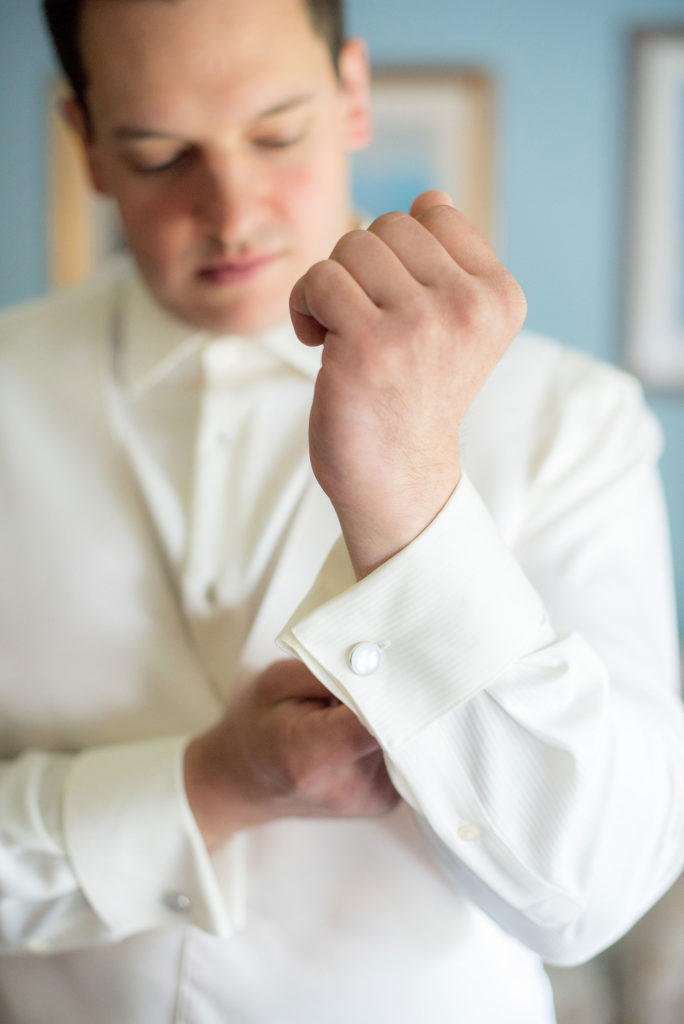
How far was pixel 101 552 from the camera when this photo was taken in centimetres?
79

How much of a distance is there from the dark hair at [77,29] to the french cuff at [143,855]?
22.2 inches

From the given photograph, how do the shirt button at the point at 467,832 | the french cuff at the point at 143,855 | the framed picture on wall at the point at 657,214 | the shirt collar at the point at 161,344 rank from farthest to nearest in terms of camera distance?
the framed picture on wall at the point at 657,214
the shirt collar at the point at 161,344
the french cuff at the point at 143,855
the shirt button at the point at 467,832

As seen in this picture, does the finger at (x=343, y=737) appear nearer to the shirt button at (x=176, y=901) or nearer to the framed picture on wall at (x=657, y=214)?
the shirt button at (x=176, y=901)

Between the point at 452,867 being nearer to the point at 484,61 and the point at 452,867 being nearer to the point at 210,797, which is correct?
the point at 210,797

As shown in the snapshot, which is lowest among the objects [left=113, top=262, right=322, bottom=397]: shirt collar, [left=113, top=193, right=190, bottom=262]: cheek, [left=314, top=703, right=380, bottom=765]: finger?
[left=314, top=703, right=380, bottom=765]: finger

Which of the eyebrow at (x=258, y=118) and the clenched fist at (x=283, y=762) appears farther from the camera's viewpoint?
the eyebrow at (x=258, y=118)

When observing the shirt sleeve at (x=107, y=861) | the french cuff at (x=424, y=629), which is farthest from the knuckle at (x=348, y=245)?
the shirt sleeve at (x=107, y=861)

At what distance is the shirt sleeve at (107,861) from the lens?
67 cm

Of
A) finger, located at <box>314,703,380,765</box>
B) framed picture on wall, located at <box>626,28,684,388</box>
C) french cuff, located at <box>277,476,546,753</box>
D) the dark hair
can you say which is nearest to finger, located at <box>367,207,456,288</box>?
french cuff, located at <box>277,476,546,753</box>

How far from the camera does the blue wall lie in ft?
7.55

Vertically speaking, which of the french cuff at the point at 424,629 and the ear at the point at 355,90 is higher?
the ear at the point at 355,90

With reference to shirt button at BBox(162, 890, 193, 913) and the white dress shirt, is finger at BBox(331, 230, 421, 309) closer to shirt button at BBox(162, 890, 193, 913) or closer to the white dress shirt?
the white dress shirt

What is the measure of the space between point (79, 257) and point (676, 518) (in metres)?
1.71

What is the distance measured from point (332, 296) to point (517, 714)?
25 centimetres
